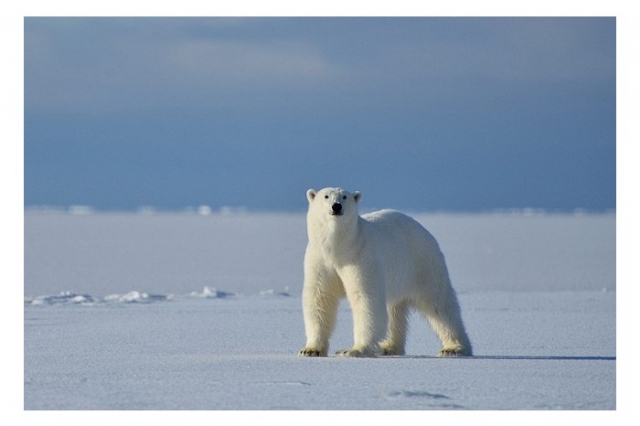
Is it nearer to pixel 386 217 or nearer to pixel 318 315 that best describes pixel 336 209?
pixel 318 315

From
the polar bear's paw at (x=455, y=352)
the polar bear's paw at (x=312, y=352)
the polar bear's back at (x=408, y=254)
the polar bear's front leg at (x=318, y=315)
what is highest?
the polar bear's back at (x=408, y=254)

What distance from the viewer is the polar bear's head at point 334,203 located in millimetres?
5793

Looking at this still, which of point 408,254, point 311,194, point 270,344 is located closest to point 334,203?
point 311,194

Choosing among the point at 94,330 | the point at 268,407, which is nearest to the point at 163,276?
the point at 94,330

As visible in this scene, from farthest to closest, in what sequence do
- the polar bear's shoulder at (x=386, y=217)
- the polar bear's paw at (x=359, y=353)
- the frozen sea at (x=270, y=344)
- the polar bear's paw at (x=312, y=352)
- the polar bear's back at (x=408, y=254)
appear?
the polar bear's shoulder at (x=386, y=217), the polar bear's back at (x=408, y=254), the polar bear's paw at (x=312, y=352), the polar bear's paw at (x=359, y=353), the frozen sea at (x=270, y=344)

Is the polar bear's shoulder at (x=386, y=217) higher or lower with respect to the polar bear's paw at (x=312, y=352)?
higher

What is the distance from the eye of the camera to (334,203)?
5777 millimetres

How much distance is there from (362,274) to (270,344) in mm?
1245

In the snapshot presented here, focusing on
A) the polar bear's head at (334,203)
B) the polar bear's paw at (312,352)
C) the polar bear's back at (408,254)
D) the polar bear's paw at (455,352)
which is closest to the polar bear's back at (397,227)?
the polar bear's back at (408,254)

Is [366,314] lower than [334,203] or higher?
lower

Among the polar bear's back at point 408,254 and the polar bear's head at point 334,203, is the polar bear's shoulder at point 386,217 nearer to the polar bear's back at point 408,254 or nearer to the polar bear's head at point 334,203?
the polar bear's back at point 408,254

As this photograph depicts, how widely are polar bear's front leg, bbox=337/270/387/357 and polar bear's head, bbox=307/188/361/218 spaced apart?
36cm

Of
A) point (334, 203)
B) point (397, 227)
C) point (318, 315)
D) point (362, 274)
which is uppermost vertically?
point (334, 203)

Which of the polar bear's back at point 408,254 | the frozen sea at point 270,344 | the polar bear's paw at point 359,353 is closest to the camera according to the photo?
the frozen sea at point 270,344
